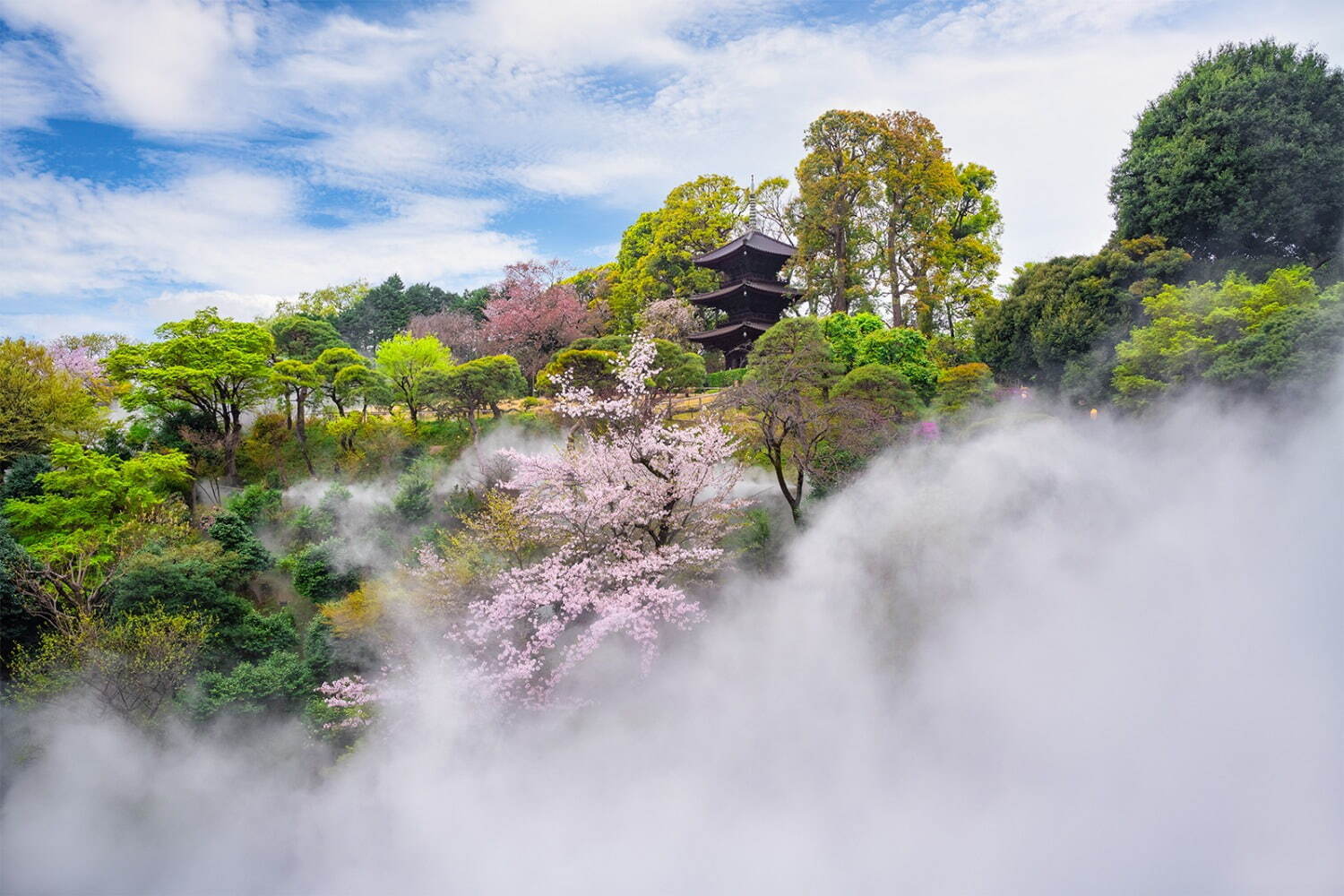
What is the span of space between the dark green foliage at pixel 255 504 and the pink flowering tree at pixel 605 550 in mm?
7510

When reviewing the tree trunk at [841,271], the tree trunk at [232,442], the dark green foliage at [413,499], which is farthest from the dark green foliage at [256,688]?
the tree trunk at [841,271]

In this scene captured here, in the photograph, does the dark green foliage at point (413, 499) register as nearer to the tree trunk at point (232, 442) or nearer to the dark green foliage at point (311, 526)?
the dark green foliage at point (311, 526)

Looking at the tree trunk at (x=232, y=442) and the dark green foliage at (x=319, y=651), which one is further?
the tree trunk at (x=232, y=442)

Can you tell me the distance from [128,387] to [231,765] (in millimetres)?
12917

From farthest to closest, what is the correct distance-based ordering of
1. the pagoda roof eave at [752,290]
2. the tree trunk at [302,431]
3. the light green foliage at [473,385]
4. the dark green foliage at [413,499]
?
1. the pagoda roof eave at [752,290]
2. the tree trunk at [302,431]
3. the light green foliage at [473,385]
4. the dark green foliage at [413,499]

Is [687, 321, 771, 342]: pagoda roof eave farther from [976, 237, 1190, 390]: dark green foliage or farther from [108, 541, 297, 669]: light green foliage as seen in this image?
[108, 541, 297, 669]: light green foliage

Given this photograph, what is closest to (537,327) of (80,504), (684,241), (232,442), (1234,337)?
(684,241)

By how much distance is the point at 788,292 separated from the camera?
1057 inches

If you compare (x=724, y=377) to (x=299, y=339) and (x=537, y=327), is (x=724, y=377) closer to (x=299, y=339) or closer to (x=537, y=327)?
(x=537, y=327)

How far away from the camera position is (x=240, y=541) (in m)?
14.5

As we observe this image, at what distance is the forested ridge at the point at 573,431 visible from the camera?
11820mm

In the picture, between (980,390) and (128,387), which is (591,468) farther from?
(128,387)

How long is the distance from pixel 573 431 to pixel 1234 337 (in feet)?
47.4

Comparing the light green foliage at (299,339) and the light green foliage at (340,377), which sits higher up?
the light green foliage at (299,339)
